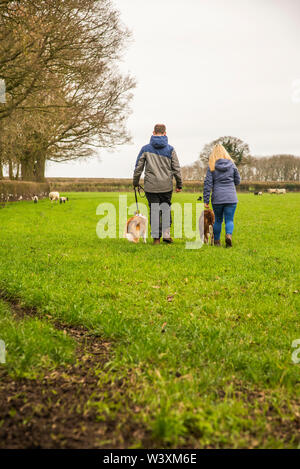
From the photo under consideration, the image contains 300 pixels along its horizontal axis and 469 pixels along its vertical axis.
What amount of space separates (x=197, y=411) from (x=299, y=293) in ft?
9.94

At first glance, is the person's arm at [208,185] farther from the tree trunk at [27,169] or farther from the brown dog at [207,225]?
the tree trunk at [27,169]

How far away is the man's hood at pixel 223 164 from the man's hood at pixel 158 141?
4.38 ft

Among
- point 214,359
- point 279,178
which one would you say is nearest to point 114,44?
point 214,359

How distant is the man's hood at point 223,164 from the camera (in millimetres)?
7750

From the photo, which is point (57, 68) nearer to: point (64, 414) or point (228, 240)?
point (228, 240)

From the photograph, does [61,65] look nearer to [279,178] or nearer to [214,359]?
[214,359]

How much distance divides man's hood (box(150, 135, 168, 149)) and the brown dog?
6.37 ft

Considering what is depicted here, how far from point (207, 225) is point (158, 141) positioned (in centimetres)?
249

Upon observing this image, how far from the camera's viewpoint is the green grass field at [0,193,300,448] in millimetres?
2178

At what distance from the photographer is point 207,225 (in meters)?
8.55
